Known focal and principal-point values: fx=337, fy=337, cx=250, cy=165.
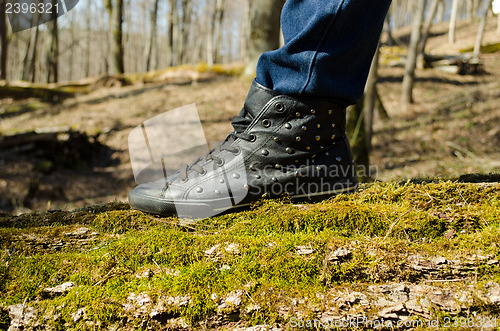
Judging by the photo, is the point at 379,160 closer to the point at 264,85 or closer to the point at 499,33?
the point at 264,85

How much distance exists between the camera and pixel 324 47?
1544mm

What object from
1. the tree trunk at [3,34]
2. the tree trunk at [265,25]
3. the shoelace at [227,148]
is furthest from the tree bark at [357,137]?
the tree trunk at [3,34]

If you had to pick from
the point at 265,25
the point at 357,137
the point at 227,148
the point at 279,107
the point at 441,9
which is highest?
the point at 441,9

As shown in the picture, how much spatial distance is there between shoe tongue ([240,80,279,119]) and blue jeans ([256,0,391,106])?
0.04 meters

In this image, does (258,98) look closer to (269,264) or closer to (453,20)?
(269,264)

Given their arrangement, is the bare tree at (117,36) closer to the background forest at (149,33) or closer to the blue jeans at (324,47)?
the background forest at (149,33)

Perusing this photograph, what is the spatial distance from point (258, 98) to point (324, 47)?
38cm

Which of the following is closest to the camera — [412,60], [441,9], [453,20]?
[412,60]

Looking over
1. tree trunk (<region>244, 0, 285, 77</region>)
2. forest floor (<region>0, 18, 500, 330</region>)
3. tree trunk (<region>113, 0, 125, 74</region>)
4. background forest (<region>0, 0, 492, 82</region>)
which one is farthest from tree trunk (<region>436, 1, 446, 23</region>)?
forest floor (<region>0, 18, 500, 330</region>)

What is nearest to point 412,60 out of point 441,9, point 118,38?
point 118,38

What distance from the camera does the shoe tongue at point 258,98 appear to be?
158 cm

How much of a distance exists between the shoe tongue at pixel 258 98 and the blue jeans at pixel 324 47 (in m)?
0.04

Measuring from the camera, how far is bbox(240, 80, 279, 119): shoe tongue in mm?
1585

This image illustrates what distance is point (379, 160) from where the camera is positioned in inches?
311
